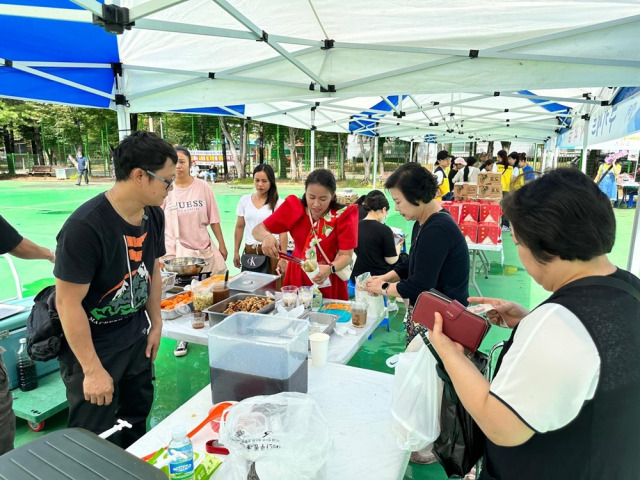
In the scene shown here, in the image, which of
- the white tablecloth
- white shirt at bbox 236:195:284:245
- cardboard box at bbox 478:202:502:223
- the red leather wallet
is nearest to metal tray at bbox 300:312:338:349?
the white tablecloth

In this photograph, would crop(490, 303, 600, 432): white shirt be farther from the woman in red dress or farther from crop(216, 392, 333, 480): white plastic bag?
the woman in red dress

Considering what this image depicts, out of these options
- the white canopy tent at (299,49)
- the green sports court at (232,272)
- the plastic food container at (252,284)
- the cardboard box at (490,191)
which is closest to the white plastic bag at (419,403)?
the green sports court at (232,272)

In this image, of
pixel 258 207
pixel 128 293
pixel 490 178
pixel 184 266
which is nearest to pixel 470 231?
pixel 490 178

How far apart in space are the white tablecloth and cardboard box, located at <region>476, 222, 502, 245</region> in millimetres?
3619

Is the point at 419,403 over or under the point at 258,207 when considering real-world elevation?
under

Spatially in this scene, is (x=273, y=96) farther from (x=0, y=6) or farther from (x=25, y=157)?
(x=25, y=157)

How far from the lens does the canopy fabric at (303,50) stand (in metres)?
2.46

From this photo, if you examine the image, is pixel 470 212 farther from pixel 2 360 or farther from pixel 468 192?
pixel 2 360

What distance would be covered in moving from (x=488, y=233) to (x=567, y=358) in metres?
4.40

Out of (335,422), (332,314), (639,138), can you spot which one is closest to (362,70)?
(332,314)

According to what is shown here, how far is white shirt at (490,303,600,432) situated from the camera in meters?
0.75

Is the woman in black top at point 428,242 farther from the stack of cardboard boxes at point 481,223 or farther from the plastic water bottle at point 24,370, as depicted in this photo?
the stack of cardboard boxes at point 481,223

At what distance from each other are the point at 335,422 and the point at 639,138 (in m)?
11.8

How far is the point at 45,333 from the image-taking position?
5.10 feet
